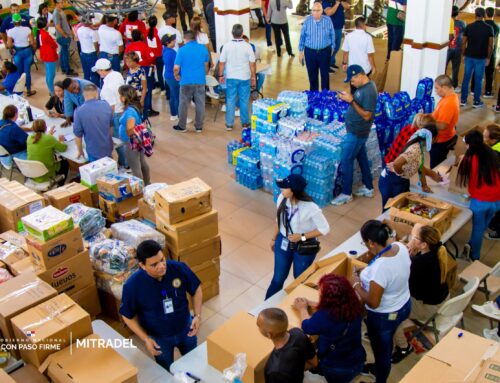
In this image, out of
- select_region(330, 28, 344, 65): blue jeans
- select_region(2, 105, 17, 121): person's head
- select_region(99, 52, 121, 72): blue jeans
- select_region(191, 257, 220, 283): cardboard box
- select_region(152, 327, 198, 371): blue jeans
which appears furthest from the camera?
select_region(330, 28, 344, 65): blue jeans

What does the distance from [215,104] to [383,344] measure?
658 centimetres

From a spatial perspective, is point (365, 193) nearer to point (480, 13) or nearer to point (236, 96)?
point (236, 96)

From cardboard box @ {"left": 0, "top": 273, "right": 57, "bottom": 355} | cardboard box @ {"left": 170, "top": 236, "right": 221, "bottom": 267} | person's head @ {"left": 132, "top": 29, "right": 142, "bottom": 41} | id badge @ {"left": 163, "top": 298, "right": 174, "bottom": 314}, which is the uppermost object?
person's head @ {"left": 132, "top": 29, "right": 142, "bottom": 41}

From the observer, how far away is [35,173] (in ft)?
21.3

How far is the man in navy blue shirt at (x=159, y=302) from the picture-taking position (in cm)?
362

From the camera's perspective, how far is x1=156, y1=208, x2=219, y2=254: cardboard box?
15.8ft

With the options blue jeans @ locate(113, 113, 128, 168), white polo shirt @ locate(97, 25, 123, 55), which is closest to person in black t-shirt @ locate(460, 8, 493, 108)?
blue jeans @ locate(113, 113, 128, 168)

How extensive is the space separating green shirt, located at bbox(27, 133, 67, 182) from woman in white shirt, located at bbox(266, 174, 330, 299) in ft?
10.5

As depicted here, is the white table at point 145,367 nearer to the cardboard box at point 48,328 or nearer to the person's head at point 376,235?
the cardboard box at point 48,328

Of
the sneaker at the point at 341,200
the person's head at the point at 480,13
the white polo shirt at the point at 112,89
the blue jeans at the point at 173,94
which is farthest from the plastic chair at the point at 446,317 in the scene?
the person's head at the point at 480,13

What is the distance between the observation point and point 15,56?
10703 mm

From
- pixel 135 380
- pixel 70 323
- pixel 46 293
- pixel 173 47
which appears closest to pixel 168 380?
pixel 135 380

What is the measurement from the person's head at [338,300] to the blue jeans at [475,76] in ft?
22.6

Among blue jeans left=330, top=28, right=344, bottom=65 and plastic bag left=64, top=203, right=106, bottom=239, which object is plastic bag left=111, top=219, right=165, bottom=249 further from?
blue jeans left=330, top=28, right=344, bottom=65
